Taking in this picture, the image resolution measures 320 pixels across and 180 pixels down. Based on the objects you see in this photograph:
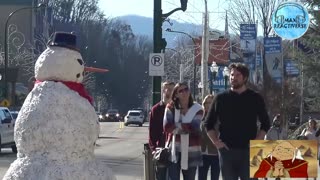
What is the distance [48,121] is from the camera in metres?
7.33

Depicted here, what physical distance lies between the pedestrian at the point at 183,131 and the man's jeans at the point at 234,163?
1165 millimetres

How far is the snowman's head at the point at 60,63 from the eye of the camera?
768 centimetres

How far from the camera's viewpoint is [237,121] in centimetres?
966

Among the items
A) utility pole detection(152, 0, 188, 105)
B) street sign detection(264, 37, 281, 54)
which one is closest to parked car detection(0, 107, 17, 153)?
street sign detection(264, 37, 281, 54)

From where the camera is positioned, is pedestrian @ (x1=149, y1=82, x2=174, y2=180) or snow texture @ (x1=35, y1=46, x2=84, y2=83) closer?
snow texture @ (x1=35, y1=46, x2=84, y2=83)

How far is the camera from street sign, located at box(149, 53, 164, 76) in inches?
696

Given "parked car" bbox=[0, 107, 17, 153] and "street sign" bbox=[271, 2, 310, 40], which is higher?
"street sign" bbox=[271, 2, 310, 40]

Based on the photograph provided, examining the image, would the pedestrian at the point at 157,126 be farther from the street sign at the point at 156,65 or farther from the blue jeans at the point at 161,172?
the street sign at the point at 156,65

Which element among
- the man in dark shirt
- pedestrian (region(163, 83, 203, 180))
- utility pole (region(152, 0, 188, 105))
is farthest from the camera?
utility pole (region(152, 0, 188, 105))

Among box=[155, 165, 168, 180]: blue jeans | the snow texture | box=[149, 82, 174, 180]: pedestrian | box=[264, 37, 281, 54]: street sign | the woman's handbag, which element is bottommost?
box=[155, 165, 168, 180]: blue jeans

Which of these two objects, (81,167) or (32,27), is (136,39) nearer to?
(32,27)

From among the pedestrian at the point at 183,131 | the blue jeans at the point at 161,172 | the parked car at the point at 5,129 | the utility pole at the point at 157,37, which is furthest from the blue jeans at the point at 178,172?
the parked car at the point at 5,129

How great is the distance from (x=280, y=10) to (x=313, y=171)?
6.32 m

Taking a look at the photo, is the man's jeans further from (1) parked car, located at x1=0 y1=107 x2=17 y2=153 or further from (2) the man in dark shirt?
(1) parked car, located at x1=0 y1=107 x2=17 y2=153
